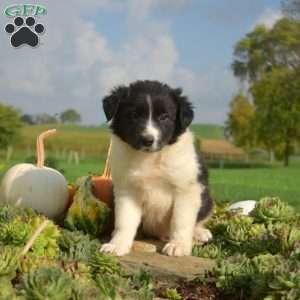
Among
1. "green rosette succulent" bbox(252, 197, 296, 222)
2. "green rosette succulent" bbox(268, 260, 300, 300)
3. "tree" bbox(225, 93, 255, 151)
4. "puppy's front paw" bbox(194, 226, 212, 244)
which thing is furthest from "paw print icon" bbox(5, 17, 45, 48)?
"tree" bbox(225, 93, 255, 151)

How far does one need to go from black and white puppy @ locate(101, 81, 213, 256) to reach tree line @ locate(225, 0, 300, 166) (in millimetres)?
42506

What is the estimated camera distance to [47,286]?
3.01 meters

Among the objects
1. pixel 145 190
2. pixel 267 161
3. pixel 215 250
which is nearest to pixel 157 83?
pixel 145 190

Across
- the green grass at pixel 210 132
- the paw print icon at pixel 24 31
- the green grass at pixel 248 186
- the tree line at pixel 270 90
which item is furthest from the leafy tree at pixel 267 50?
the paw print icon at pixel 24 31

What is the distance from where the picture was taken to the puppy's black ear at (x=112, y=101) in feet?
17.5

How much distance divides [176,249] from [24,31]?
580cm

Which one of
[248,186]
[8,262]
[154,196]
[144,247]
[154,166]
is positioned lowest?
[248,186]

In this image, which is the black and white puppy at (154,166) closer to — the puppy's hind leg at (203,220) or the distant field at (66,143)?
the puppy's hind leg at (203,220)

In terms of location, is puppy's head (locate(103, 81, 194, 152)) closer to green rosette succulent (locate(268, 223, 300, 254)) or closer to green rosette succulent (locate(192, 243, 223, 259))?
green rosette succulent (locate(192, 243, 223, 259))

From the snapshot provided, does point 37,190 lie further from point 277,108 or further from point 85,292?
point 277,108

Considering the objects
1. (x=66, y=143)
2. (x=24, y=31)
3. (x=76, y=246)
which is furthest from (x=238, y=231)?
(x=66, y=143)

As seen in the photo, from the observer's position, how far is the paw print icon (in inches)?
363

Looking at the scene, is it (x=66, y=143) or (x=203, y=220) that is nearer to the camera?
(x=203, y=220)

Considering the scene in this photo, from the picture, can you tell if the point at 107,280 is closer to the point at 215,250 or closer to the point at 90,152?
the point at 215,250
